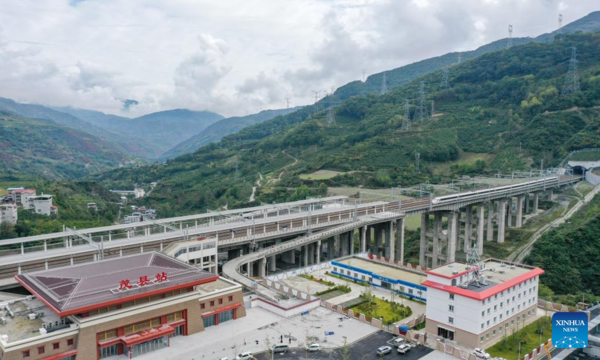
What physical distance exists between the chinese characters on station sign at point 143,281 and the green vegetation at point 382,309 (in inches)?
777

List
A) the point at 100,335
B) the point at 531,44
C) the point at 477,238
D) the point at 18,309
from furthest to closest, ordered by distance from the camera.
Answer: the point at 531,44 < the point at 477,238 < the point at 18,309 < the point at 100,335

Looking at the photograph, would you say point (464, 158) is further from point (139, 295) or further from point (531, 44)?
point (139, 295)

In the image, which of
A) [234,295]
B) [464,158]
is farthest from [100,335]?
[464,158]

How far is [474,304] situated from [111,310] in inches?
1155

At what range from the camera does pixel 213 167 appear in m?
191

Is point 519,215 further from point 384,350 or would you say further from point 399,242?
point 384,350

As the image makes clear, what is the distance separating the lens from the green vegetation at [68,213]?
84.6 meters

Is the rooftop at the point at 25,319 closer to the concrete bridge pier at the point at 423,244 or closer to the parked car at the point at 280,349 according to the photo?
the parked car at the point at 280,349

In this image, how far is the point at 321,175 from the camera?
133500 mm

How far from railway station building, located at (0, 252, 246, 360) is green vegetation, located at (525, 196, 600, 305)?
46809 millimetres

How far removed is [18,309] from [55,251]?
13.5 meters

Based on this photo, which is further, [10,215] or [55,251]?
[10,215]

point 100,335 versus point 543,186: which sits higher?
point 543,186

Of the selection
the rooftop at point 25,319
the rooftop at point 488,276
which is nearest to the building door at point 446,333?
the rooftop at point 488,276
